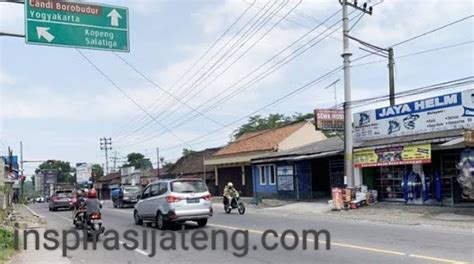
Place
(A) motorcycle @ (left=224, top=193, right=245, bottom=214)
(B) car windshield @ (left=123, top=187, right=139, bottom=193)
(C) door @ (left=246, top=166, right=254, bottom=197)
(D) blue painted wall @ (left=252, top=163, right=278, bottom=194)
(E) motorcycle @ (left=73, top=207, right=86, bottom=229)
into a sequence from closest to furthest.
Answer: (E) motorcycle @ (left=73, top=207, right=86, bottom=229), (A) motorcycle @ (left=224, top=193, right=245, bottom=214), (D) blue painted wall @ (left=252, top=163, right=278, bottom=194), (B) car windshield @ (left=123, top=187, right=139, bottom=193), (C) door @ (left=246, top=166, right=254, bottom=197)

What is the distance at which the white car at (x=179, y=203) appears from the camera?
18703 mm

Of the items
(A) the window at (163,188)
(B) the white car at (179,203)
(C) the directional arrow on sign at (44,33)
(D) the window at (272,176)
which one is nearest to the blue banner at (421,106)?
(D) the window at (272,176)

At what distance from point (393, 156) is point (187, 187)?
37.9 feet

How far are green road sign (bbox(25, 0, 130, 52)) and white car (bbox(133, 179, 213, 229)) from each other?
249 inches

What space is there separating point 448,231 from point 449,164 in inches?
393

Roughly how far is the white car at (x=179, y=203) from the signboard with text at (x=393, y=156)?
34.2 ft

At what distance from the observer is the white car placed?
18703 mm

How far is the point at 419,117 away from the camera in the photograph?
27.3m

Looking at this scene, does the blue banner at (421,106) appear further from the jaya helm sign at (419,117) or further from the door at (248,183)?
the door at (248,183)

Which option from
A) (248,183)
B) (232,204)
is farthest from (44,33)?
(248,183)

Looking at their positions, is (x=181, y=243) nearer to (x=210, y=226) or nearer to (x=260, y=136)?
(x=210, y=226)

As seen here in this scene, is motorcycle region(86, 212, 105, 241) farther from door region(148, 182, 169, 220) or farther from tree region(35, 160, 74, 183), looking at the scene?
tree region(35, 160, 74, 183)

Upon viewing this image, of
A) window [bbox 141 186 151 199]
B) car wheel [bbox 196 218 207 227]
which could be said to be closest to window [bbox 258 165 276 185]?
window [bbox 141 186 151 199]

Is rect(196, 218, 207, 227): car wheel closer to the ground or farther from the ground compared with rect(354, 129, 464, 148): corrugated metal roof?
closer to the ground
